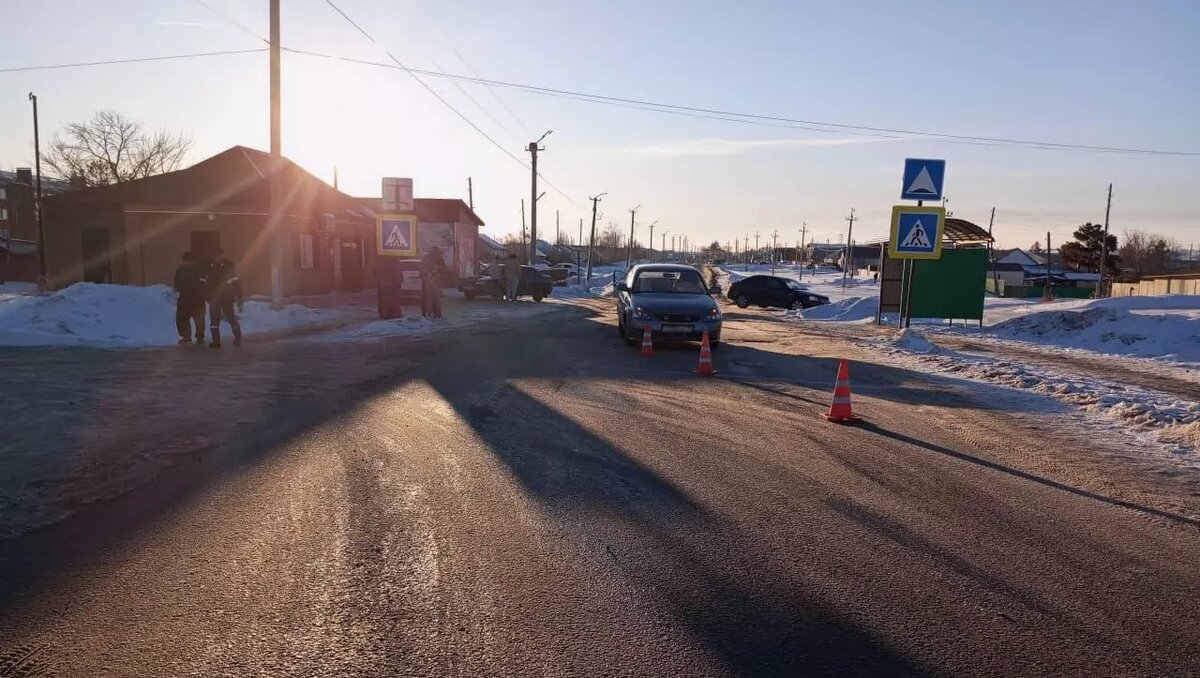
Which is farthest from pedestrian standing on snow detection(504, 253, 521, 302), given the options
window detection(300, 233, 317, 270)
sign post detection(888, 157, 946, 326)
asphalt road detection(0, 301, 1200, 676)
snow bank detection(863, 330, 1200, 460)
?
asphalt road detection(0, 301, 1200, 676)

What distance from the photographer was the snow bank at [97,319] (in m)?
13.9

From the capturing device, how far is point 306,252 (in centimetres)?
2952

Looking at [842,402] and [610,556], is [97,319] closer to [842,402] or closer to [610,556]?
[842,402]

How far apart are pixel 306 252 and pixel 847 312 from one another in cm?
2034

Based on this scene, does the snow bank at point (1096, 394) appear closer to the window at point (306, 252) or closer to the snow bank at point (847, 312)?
the snow bank at point (847, 312)

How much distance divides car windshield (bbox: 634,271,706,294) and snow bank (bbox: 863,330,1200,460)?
405 centimetres

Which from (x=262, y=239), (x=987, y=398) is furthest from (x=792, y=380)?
(x=262, y=239)

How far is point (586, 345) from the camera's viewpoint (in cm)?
1550

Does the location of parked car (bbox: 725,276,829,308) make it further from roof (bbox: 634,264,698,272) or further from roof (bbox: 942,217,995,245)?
roof (bbox: 634,264,698,272)

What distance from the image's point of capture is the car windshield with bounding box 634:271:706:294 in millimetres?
15555

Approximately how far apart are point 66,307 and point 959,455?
1653 cm

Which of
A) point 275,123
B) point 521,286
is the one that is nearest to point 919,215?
Result: point 275,123

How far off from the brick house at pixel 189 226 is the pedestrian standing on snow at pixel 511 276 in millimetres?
7294

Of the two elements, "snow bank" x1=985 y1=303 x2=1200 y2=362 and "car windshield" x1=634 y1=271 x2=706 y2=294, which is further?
"car windshield" x1=634 y1=271 x2=706 y2=294
